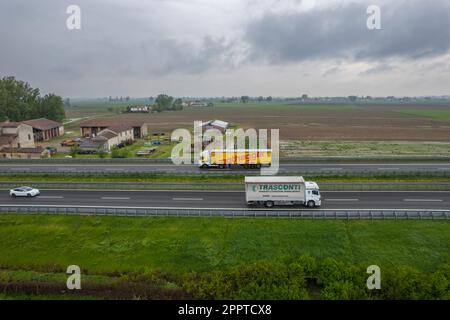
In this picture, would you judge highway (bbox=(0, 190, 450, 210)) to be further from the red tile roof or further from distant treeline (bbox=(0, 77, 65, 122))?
distant treeline (bbox=(0, 77, 65, 122))

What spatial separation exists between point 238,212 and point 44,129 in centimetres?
6574

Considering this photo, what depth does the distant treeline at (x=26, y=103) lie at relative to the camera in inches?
→ 3623

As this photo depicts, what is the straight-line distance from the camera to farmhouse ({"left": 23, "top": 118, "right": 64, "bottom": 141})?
254 feet

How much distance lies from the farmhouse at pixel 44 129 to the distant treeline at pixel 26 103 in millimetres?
13899

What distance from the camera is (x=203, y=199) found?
114ft

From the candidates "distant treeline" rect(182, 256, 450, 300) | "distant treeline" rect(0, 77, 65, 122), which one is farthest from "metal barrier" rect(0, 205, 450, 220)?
"distant treeline" rect(0, 77, 65, 122)

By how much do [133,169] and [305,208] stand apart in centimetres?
2516

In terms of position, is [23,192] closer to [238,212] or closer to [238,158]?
[238,212]

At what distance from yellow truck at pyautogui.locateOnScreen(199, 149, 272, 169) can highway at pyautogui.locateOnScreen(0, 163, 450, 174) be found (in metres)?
1.19

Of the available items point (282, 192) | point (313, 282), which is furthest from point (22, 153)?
point (313, 282)

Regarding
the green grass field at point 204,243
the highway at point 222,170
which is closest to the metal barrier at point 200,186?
the highway at point 222,170

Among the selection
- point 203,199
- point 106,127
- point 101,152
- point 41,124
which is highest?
point 41,124

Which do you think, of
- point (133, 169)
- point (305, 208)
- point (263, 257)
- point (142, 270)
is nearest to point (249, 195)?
point (305, 208)

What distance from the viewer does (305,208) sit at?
104ft
